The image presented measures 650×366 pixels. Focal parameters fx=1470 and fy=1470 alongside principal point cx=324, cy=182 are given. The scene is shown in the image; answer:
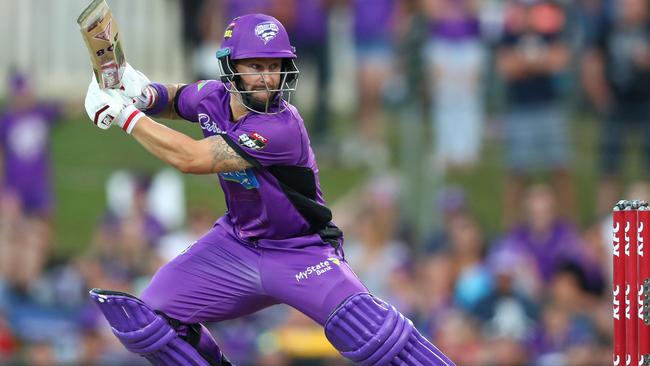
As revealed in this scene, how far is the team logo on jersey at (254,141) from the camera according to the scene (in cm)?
783

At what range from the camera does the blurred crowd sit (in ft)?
41.1

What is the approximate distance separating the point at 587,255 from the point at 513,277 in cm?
79

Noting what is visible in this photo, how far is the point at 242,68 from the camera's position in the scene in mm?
7914

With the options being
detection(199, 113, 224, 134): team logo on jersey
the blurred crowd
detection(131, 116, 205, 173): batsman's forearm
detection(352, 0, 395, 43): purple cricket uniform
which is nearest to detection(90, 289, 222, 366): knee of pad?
detection(131, 116, 205, 173): batsman's forearm

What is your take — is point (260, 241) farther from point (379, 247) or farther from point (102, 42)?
point (379, 247)

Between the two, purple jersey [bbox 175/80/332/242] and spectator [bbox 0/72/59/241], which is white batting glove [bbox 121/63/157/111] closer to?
purple jersey [bbox 175/80/332/242]

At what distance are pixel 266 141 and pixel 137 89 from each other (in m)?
0.86

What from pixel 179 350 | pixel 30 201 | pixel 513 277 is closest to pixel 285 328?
pixel 513 277

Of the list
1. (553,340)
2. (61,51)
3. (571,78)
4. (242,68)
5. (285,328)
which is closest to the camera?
(242,68)

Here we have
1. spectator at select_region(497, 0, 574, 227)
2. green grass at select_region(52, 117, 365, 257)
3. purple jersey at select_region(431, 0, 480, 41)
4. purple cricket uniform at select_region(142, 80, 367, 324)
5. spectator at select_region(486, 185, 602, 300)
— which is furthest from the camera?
green grass at select_region(52, 117, 365, 257)

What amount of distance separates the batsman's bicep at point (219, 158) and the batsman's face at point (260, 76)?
0.33m

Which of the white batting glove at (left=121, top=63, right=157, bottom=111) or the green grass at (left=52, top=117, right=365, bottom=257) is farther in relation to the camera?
the green grass at (left=52, top=117, right=365, bottom=257)

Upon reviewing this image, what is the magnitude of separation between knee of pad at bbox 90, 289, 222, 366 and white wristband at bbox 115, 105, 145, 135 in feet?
3.00

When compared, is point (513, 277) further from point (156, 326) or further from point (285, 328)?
point (156, 326)
